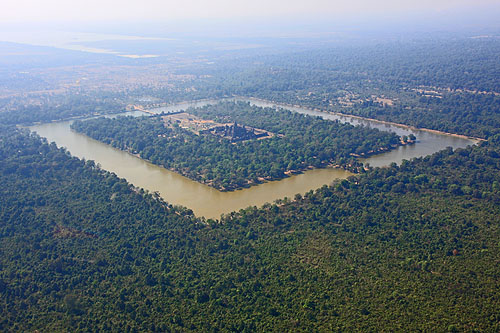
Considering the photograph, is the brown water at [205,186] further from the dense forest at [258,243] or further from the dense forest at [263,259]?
the dense forest at [263,259]

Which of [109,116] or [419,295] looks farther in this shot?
[109,116]

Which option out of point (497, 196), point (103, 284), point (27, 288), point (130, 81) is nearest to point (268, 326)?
point (103, 284)

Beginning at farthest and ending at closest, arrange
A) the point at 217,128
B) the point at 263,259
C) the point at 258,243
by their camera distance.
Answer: the point at 217,128
the point at 258,243
the point at 263,259

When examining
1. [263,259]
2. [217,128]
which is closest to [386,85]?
[217,128]

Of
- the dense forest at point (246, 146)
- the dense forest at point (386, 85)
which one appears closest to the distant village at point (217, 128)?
the dense forest at point (246, 146)

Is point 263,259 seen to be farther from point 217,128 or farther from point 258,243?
point 217,128

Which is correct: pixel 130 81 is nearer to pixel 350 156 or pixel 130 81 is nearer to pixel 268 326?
pixel 350 156
